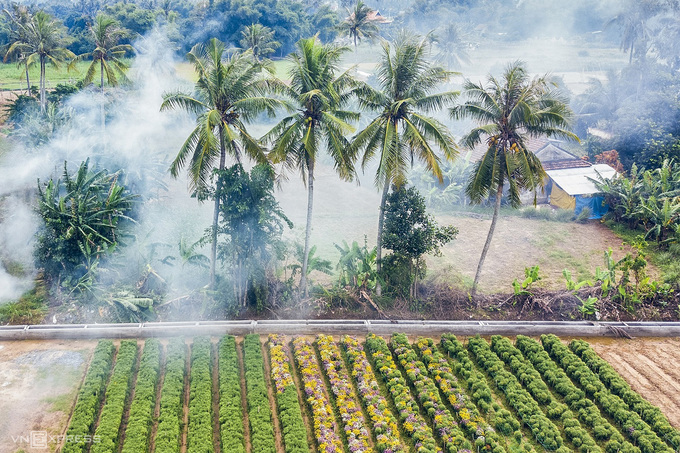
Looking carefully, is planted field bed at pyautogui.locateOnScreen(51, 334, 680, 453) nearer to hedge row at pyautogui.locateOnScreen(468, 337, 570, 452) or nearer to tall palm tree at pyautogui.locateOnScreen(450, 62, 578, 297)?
hedge row at pyautogui.locateOnScreen(468, 337, 570, 452)

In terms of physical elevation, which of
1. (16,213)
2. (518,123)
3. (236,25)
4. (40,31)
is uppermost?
(236,25)

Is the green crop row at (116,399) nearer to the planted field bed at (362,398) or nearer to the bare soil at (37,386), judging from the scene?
the planted field bed at (362,398)

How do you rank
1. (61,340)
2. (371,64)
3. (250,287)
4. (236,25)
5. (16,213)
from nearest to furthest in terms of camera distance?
(61,340) → (250,287) → (16,213) → (236,25) → (371,64)

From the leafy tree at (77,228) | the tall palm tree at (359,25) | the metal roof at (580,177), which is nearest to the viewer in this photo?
the leafy tree at (77,228)

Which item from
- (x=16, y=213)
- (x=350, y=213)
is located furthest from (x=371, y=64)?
(x=16, y=213)

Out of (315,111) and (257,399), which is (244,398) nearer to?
(257,399)

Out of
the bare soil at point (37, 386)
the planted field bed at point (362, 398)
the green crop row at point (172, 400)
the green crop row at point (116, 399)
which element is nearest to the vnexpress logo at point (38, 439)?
the bare soil at point (37, 386)

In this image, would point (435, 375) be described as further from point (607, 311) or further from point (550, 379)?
point (607, 311)
